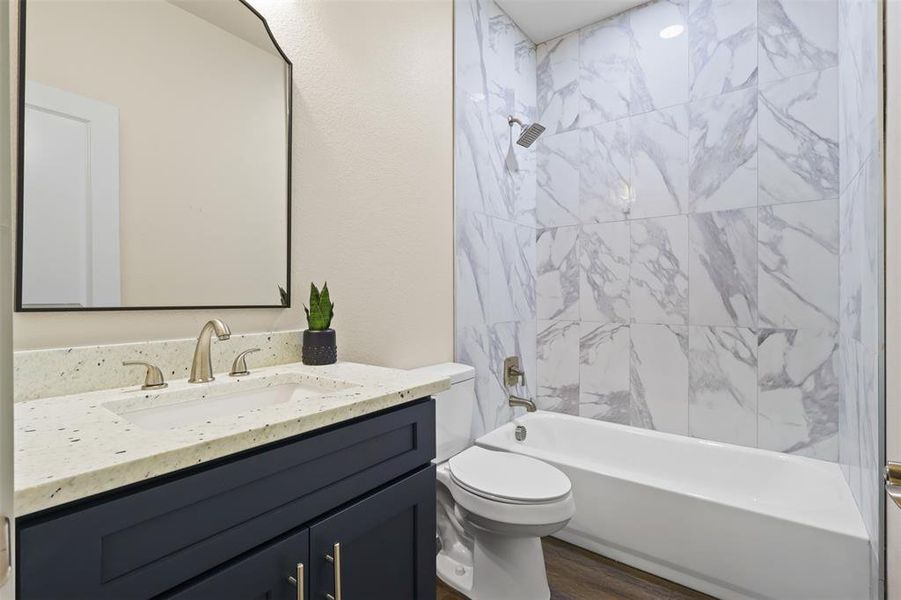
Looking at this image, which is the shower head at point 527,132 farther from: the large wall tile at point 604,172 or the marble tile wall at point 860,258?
the marble tile wall at point 860,258

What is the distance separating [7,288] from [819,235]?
2602 millimetres

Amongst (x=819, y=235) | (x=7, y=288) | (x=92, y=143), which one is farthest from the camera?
(x=819, y=235)

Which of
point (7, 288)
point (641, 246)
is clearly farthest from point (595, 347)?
point (7, 288)

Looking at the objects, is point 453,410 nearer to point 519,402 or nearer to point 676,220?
point 519,402

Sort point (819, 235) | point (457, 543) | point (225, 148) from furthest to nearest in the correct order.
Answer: point (819, 235) < point (457, 543) < point (225, 148)

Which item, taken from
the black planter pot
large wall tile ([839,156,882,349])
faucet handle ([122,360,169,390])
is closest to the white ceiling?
large wall tile ([839,156,882,349])

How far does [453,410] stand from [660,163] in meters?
1.75

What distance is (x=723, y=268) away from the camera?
7.23ft

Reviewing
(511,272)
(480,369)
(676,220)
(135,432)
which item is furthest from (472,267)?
(135,432)

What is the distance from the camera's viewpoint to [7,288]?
29cm

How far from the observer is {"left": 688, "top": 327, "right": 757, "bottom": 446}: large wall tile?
7.02ft

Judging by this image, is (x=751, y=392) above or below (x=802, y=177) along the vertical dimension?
below

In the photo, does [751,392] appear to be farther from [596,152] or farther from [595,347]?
[596,152]

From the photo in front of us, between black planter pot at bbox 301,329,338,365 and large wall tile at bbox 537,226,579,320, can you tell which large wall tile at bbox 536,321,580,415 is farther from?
black planter pot at bbox 301,329,338,365
